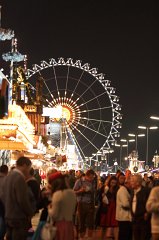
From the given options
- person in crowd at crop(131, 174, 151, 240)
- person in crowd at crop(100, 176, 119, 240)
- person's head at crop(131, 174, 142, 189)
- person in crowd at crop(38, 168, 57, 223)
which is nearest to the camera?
person in crowd at crop(38, 168, 57, 223)

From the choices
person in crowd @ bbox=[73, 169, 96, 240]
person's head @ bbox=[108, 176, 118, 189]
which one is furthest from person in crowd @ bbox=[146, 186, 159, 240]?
person in crowd @ bbox=[73, 169, 96, 240]

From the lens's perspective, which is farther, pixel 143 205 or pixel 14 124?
pixel 14 124

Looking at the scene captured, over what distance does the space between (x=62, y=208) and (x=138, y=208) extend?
3.74 m

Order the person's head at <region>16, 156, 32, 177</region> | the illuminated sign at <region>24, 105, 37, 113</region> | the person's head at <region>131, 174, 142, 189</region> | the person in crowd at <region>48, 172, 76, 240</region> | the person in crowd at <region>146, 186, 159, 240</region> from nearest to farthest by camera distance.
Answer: the person in crowd at <region>48, 172, 76, 240</region>, the person's head at <region>16, 156, 32, 177</region>, the person in crowd at <region>146, 186, 159, 240</region>, the person's head at <region>131, 174, 142, 189</region>, the illuminated sign at <region>24, 105, 37, 113</region>

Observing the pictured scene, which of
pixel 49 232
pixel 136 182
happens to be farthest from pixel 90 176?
pixel 49 232

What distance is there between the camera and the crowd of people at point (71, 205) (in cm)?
1074

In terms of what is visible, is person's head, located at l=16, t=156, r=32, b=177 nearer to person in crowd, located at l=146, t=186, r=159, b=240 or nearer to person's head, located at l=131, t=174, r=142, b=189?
person in crowd, located at l=146, t=186, r=159, b=240

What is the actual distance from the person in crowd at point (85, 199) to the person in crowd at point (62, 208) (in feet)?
26.4

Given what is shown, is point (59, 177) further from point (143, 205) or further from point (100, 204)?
point (100, 204)

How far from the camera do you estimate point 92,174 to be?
19172 millimetres

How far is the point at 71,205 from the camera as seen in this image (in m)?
10.9

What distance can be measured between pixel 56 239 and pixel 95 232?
1065cm

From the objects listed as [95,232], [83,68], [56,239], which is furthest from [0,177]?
[83,68]

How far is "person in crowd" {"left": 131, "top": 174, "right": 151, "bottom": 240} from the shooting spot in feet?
46.1
